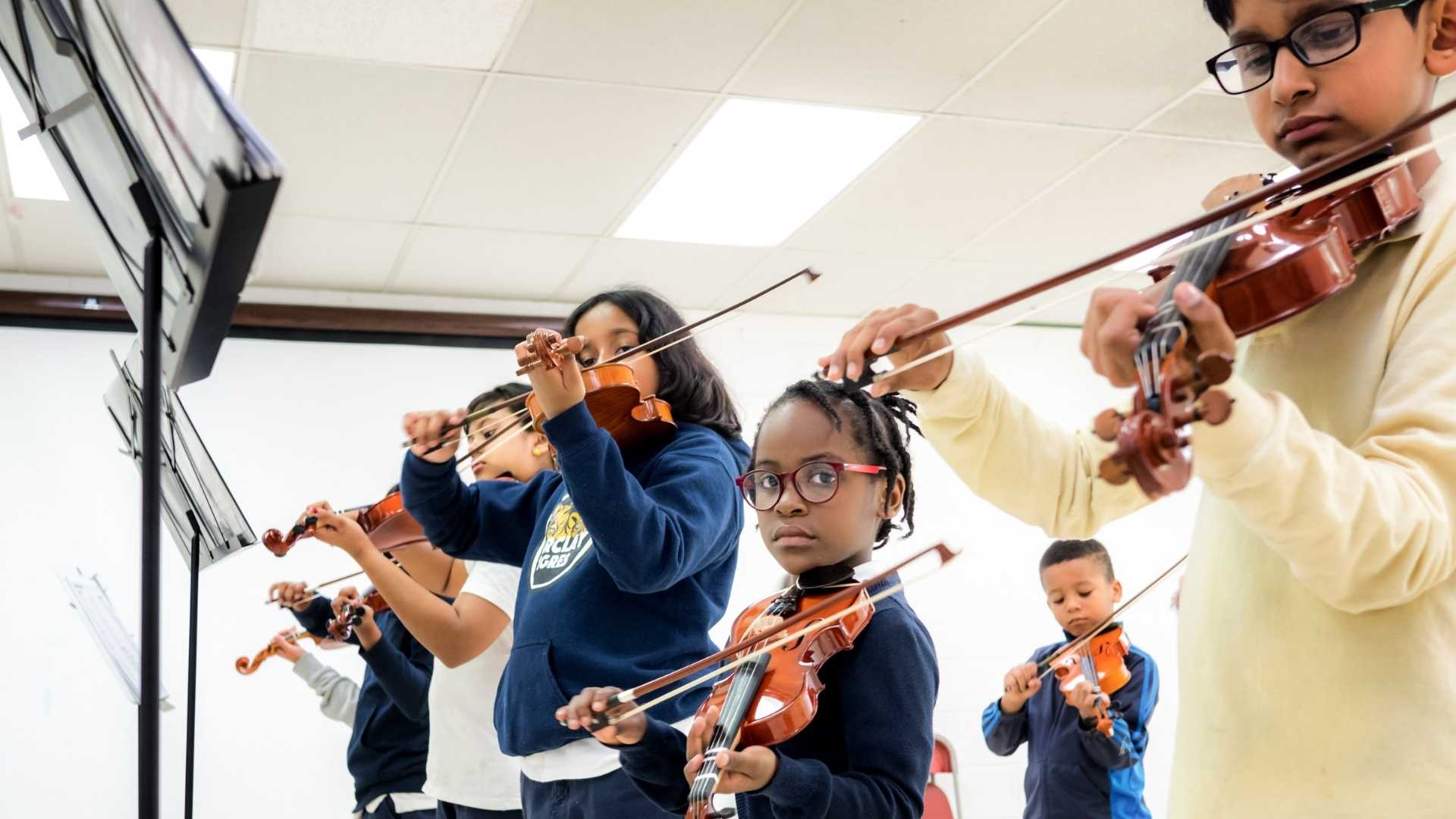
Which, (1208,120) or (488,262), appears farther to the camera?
(488,262)

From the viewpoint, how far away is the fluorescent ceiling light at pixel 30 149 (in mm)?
3230

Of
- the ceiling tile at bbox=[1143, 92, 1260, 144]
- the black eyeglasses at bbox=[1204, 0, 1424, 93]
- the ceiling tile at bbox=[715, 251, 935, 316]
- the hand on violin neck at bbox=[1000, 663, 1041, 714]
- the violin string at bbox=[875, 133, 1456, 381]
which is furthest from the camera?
the ceiling tile at bbox=[715, 251, 935, 316]

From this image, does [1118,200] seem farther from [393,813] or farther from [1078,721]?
[393,813]

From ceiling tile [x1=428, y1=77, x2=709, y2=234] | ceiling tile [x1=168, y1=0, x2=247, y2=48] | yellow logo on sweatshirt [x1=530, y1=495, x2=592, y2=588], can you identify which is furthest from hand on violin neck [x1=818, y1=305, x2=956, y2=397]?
ceiling tile [x1=428, y1=77, x2=709, y2=234]

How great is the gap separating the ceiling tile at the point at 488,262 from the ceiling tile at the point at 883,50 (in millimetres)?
1294

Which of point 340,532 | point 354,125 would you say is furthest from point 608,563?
point 354,125

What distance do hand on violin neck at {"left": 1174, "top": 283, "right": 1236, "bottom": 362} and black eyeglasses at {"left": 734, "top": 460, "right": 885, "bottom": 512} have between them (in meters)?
0.86

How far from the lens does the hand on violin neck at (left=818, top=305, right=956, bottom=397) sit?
1.02 meters

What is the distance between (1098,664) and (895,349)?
2159mm

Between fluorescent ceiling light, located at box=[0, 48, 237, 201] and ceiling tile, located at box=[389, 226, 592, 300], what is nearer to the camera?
fluorescent ceiling light, located at box=[0, 48, 237, 201]

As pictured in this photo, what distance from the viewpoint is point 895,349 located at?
1.02m

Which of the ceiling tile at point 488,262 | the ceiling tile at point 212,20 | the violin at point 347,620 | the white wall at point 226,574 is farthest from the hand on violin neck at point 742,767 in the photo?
the white wall at point 226,574

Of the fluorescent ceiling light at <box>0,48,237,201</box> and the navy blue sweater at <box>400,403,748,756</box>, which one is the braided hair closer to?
the navy blue sweater at <box>400,403,748,756</box>

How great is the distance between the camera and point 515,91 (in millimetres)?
3479
